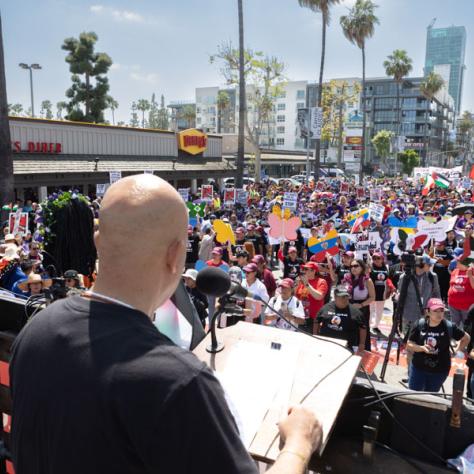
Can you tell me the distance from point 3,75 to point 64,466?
14.4m

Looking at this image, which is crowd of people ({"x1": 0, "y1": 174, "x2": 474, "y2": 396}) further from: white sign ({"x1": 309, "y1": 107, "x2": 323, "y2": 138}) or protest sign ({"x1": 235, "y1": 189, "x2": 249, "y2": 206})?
white sign ({"x1": 309, "y1": 107, "x2": 323, "y2": 138})

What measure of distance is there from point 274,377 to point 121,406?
712 mm

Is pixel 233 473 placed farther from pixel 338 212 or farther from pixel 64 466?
pixel 338 212

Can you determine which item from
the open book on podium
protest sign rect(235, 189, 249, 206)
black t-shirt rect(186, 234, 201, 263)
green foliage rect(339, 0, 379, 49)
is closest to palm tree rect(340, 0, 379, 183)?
green foliage rect(339, 0, 379, 49)

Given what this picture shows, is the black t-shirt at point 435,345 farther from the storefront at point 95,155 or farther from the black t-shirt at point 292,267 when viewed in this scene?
the storefront at point 95,155

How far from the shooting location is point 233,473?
1027mm

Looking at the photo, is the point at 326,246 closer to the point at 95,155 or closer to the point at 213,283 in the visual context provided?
the point at 213,283

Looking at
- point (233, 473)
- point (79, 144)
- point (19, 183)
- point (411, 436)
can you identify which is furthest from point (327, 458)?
point (79, 144)

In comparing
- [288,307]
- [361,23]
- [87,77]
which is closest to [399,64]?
[361,23]

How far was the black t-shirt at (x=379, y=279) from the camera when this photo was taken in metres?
7.93

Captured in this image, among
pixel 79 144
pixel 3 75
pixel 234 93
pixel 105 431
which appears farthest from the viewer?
pixel 234 93

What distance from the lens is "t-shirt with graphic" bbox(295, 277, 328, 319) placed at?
22.6 ft

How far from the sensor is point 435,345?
5070 millimetres

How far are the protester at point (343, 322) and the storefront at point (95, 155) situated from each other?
15028 mm
